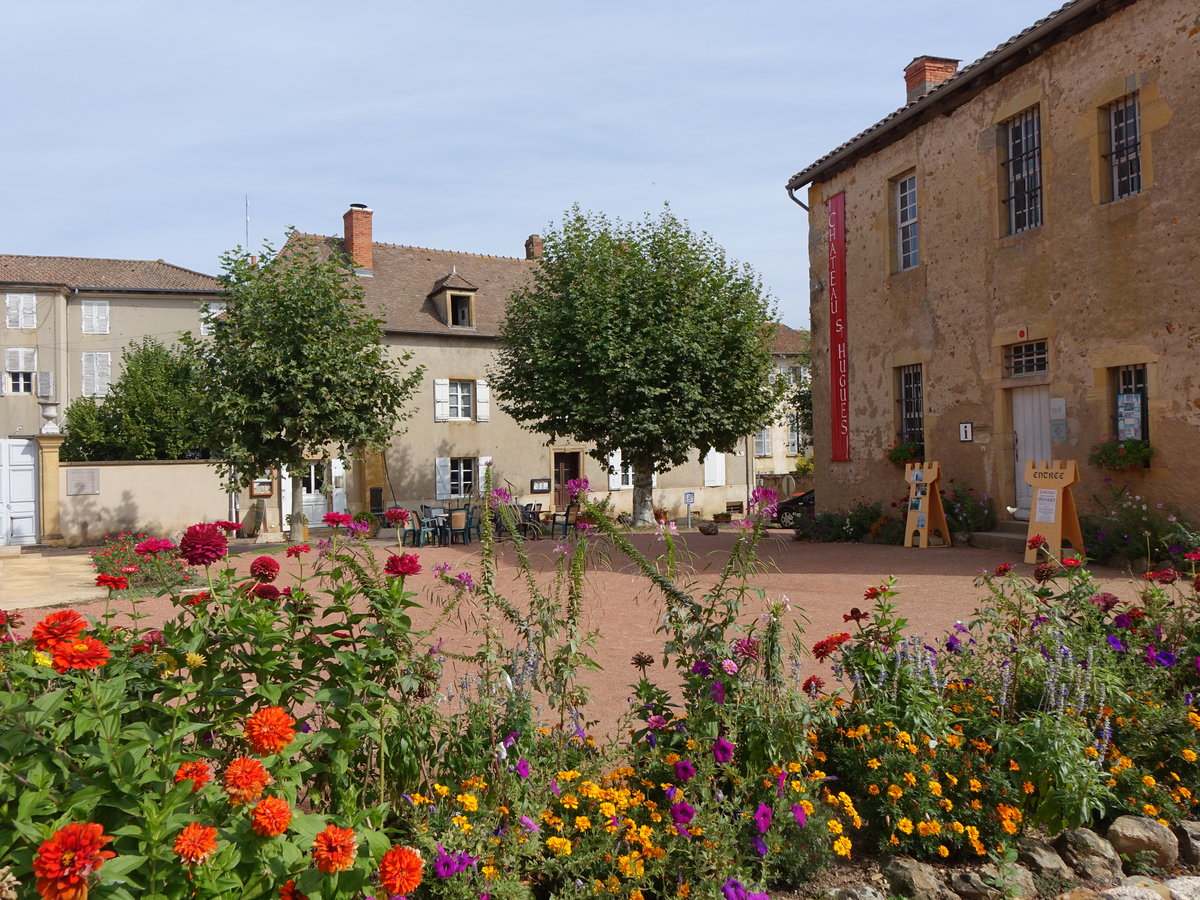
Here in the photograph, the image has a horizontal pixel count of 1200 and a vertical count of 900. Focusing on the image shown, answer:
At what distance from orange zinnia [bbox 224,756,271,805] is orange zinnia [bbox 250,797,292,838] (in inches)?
1.5

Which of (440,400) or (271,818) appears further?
(440,400)

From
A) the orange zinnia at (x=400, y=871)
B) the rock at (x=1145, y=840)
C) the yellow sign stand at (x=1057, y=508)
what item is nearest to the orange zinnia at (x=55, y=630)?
the orange zinnia at (x=400, y=871)

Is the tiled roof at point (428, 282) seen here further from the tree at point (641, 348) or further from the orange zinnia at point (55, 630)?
the orange zinnia at point (55, 630)

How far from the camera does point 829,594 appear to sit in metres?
→ 9.23

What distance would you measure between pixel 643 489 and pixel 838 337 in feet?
21.5

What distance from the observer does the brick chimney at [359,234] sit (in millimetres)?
25703

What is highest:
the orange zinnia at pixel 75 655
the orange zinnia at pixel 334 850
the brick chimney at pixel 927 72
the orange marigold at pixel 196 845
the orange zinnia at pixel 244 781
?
the brick chimney at pixel 927 72

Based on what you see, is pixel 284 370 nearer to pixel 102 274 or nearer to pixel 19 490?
pixel 19 490

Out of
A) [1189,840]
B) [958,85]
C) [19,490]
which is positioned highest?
[958,85]

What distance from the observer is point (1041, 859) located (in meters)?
3.09

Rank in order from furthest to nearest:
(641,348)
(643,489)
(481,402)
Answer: (481,402)
(643,489)
(641,348)

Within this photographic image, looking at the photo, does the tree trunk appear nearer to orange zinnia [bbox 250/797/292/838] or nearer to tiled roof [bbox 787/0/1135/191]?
tiled roof [bbox 787/0/1135/191]

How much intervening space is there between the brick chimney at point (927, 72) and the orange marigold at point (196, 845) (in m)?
16.4

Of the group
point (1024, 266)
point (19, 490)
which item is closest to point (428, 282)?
point (19, 490)
